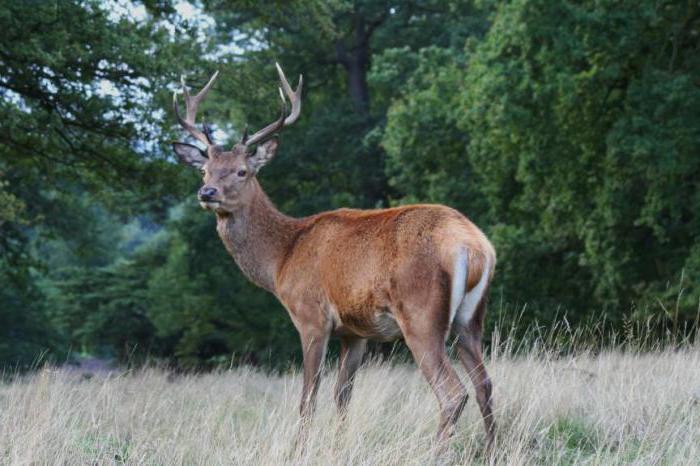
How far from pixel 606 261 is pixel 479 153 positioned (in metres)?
2.96

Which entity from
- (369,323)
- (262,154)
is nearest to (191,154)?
(262,154)

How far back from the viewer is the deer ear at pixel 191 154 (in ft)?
23.0

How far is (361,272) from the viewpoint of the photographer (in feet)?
18.4

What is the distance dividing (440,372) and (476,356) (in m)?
0.27

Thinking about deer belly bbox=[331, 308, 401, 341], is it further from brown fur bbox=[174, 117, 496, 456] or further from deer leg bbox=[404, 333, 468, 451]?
deer leg bbox=[404, 333, 468, 451]

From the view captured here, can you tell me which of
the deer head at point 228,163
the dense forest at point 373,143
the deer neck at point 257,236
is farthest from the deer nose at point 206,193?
the dense forest at point 373,143

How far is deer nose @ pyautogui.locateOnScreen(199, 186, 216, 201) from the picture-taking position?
256 inches

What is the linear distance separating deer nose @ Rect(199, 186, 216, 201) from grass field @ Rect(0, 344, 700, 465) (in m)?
1.33

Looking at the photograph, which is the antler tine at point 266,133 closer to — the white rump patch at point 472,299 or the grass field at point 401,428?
the grass field at point 401,428

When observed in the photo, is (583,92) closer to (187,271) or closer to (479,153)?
(479,153)

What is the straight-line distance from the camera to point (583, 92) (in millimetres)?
14172

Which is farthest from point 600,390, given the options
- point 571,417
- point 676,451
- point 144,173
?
point 144,173

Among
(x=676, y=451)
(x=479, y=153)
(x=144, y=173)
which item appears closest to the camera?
(x=676, y=451)

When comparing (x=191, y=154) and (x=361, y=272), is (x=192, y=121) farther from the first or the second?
(x=361, y=272)
